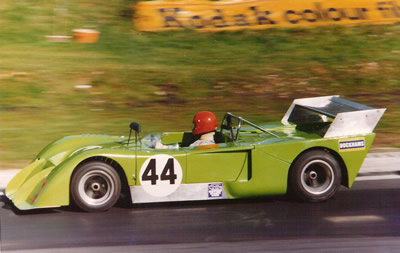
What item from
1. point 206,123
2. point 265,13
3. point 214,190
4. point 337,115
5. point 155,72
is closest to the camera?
point 214,190

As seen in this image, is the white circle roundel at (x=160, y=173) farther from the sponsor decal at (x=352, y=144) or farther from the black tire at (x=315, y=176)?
the sponsor decal at (x=352, y=144)

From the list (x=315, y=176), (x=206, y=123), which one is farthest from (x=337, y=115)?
(x=206, y=123)

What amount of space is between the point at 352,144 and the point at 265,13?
8.70 meters

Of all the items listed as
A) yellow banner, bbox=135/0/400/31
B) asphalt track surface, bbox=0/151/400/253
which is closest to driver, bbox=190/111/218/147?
asphalt track surface, bbox=0/151/400/253

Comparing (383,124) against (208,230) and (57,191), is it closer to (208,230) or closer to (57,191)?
(208,230)

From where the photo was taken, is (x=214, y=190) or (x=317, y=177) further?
(x=317, y=177)

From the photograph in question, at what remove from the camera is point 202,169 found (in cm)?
674

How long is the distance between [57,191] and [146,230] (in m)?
1.06

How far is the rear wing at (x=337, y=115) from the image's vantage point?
706 centimetres

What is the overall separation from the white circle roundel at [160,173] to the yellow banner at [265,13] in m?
8.98

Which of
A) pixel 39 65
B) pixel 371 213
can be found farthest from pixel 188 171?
pixel 39 65

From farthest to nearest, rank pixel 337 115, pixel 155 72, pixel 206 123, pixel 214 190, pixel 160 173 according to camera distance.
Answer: pixel 155 72, pixel 206 123, pixel 337 115, pixel 214 190, pixel 160 173

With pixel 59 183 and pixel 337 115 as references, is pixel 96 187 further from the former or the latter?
pixel 337 115

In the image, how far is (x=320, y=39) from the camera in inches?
609
